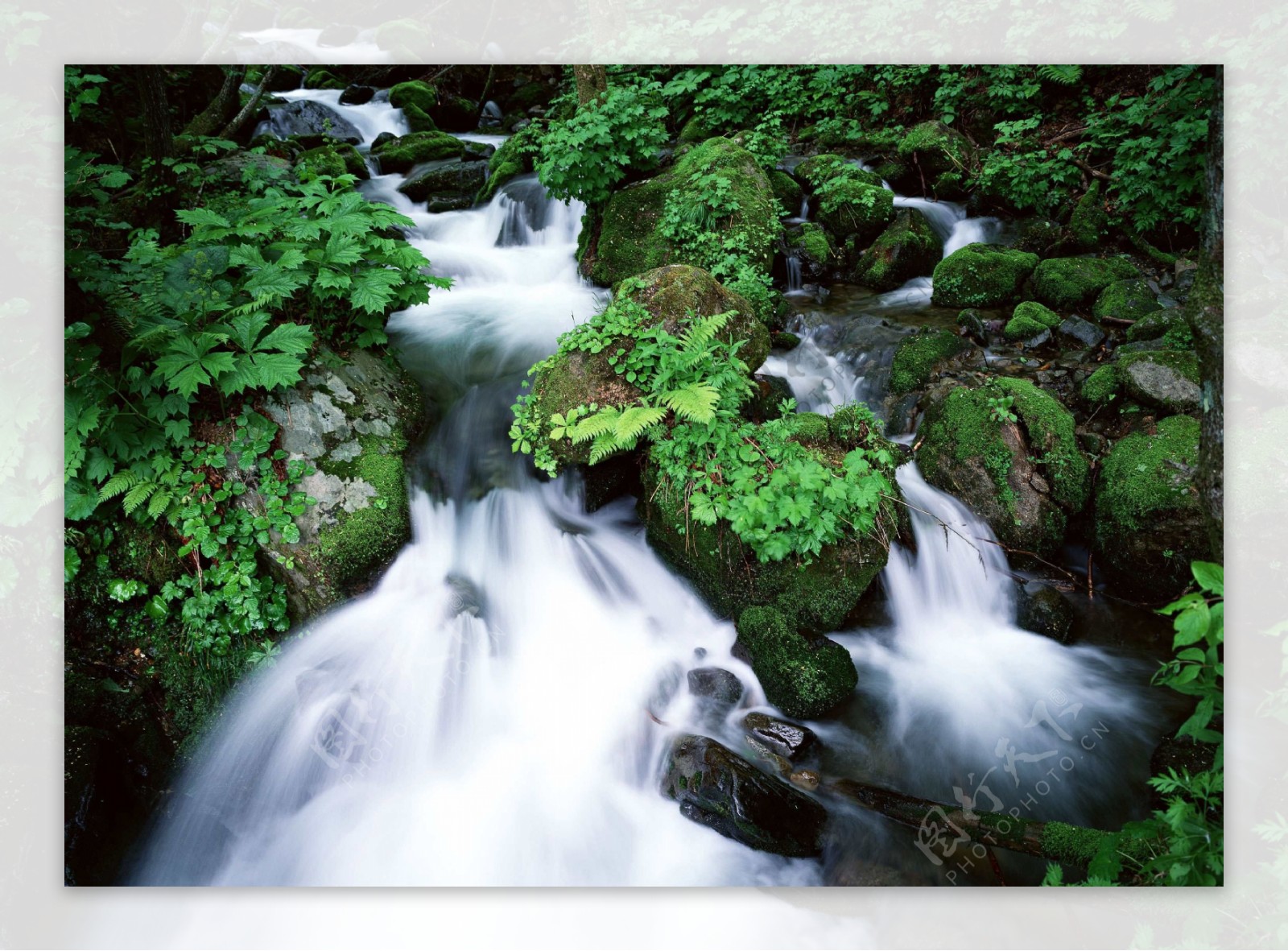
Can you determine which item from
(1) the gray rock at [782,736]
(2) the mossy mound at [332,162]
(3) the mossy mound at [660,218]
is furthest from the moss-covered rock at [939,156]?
(1) the gray rock at [782,736]

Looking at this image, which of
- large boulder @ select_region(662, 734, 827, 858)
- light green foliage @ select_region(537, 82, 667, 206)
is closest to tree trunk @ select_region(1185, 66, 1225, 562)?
large boulder @ select_region(662, 734, 827, 858)

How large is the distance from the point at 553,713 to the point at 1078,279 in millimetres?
3940

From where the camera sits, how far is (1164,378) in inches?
130

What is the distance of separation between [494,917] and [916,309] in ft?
13.3

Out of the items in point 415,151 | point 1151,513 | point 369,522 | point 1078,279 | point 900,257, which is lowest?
point 369,522

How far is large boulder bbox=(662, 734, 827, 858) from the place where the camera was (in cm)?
243

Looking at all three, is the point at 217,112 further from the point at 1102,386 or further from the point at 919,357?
the point at 1102,386

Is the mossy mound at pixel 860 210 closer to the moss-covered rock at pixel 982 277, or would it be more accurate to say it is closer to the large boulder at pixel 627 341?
the moss-covered rock at pixel 982 277

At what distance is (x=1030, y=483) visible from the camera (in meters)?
3.22

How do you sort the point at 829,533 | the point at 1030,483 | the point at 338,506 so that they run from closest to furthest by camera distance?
the point at 829,533 → the point at 338,506 → the point at 1030,483

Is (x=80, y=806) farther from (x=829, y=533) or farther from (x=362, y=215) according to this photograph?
(x=829, y=533)

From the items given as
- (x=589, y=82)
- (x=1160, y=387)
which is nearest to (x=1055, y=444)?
(x=1160, y=387)

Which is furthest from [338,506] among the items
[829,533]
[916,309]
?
[916,309]

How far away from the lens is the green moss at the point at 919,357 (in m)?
3.85
